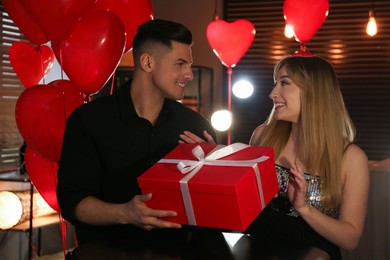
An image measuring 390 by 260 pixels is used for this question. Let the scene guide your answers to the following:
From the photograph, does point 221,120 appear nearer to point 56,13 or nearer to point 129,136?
point 56,13

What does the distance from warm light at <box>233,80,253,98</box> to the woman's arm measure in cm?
372

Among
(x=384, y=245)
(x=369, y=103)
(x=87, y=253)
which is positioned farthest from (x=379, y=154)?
(x=87, y=253)

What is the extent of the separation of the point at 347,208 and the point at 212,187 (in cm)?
70

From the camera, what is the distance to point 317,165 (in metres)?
Answer: 1.79

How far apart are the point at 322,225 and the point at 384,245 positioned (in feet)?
3.25

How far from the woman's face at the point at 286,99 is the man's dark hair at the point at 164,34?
39 centimetres

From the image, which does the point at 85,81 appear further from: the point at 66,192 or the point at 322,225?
the point at 322,225

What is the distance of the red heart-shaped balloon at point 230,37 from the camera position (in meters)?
4.08

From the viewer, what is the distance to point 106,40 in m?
1.99

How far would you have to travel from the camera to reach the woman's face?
1.81 meters

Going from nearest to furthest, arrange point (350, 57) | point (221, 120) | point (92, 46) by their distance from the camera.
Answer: point (92, 46) < point (221, 120) < point (350, 57)

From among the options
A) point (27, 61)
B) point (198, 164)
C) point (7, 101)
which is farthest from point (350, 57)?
point (198, 164)

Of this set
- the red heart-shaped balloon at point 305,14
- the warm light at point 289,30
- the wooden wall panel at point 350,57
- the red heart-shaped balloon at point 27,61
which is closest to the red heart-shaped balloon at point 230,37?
the warm light at point 289,30

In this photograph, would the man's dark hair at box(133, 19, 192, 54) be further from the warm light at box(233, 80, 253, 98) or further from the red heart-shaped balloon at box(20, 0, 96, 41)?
the warm light at box(233, 80, 253, 98)
